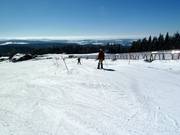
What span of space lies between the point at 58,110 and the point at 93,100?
1625 millimetres

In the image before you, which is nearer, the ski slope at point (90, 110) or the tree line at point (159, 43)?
the ski slope at point (90, 110)

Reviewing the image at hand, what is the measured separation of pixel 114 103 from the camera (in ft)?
24.6

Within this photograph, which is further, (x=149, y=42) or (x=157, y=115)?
(x=149, y=42)

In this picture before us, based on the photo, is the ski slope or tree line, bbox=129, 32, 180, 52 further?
tree line, bbox=129, 32, 180, 52

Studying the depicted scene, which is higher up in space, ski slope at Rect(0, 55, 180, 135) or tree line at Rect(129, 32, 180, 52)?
tree line at Rect(129, 32, 180, 52)

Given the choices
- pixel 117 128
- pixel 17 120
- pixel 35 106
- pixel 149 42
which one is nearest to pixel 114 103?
pixel 117 128

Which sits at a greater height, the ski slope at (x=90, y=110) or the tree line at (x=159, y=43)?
the tree line at (x=159, y=43)

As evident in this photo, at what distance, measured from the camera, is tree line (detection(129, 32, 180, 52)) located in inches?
3351

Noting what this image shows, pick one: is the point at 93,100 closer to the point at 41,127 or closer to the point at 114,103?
the point at 114,103

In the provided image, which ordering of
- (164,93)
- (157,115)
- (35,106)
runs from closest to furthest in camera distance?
(157,115)
(35,106)
(164,93)

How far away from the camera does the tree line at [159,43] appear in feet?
279

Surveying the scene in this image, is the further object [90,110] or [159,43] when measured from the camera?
[159,43]

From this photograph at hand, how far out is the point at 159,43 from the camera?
295 ft

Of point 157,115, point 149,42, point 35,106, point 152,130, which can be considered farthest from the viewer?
point 149,42
